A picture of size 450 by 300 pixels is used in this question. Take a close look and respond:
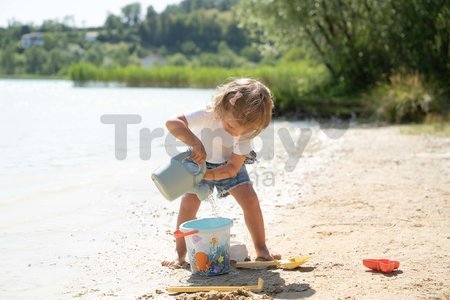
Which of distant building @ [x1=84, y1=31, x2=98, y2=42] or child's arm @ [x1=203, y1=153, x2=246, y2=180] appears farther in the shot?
distant building @ [x1=84, y1=31, x2=98, y2=42]

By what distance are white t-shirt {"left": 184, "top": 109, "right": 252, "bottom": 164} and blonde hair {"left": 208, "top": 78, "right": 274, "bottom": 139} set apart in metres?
0.09

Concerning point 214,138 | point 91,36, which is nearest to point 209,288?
point 214,138

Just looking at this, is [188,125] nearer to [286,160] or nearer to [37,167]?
[286,160]

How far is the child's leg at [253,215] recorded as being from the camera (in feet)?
13.1

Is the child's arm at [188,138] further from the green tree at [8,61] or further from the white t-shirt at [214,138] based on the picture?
the green tree at [8,61]

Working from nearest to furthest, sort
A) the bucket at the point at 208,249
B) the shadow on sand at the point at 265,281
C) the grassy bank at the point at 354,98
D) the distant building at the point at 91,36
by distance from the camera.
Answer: the shadow on sand at the point at 265,281 → the bucket at the point at 208,249 → the grassy bank at the point at 354,98 → the distant building at the point at 91,36

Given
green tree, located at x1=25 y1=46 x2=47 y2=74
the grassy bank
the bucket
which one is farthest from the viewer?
green tree, located at x1=25 y1=46 x2=47 y2=74

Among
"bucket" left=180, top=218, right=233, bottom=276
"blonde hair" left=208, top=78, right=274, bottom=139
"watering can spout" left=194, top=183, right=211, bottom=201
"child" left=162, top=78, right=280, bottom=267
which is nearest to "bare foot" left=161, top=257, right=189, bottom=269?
"child" left=162, top=78, right=280, bottom=267

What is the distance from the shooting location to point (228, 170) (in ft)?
12.8

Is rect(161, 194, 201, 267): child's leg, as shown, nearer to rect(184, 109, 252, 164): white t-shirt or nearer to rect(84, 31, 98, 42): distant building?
rect(184, 109, 252, 164): white t-shirt

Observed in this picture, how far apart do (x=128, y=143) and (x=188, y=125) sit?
893 cm

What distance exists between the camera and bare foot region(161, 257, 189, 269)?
3972mm

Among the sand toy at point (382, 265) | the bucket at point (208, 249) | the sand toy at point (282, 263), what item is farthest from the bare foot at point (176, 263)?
the sand toy at point (382, 265)

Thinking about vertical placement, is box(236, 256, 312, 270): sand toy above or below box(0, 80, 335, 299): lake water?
above
